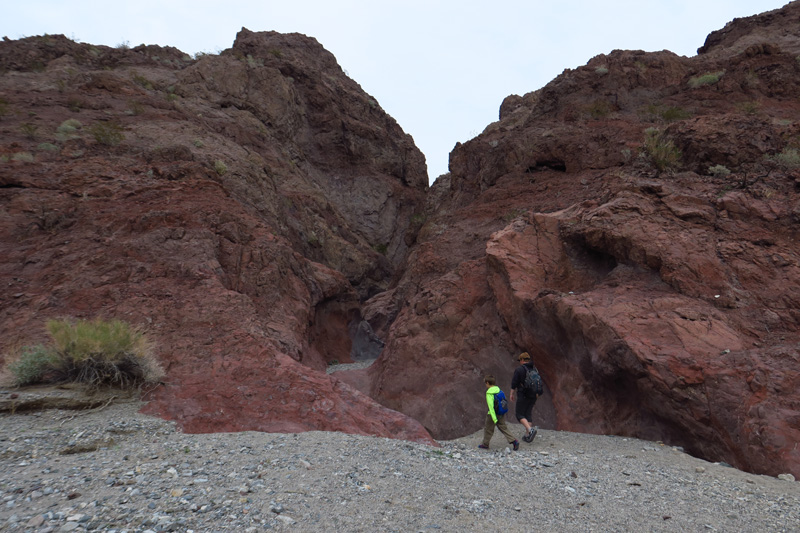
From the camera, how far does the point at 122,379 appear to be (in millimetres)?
6820

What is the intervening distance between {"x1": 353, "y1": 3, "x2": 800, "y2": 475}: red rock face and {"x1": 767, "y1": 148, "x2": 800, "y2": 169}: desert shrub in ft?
0.12

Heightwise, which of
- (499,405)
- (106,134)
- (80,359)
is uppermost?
(106,134)

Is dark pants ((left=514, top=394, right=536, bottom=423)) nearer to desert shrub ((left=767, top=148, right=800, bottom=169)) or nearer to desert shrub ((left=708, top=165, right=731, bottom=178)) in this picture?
desert shrub ((left=708, top=165, right=731, bottom=178))

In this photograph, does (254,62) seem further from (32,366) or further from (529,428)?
(529,428)

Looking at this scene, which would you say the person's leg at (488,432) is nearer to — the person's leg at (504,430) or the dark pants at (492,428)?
the dark pants at (492,428)

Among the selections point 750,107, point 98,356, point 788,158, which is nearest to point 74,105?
point 98,356

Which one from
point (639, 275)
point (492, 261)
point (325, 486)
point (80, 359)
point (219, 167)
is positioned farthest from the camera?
point (219, 167)

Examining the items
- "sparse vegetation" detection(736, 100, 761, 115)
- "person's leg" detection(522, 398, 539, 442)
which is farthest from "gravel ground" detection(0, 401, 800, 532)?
"sparse vegetation" detection(736, 100, 761, 115)

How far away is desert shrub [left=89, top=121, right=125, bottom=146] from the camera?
1391 cm

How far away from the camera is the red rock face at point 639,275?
6.71m

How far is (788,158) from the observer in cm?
916

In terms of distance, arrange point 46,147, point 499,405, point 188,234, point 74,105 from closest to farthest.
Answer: point 499,405 < point 188,234 < point 46,147 < point 74,105

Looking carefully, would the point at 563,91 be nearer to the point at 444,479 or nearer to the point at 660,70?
the point at 660,70

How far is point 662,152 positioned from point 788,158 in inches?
97.5
